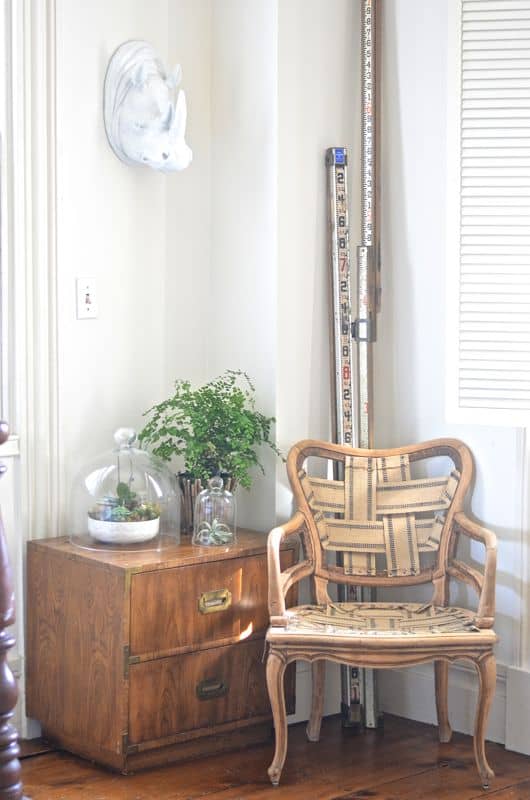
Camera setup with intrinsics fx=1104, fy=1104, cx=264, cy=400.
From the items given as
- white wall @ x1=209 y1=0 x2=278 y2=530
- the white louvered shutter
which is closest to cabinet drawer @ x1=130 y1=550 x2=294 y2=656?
white wall @ x1=209 y1=0 x2=278 y2=530

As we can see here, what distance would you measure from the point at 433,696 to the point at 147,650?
3.14 ft

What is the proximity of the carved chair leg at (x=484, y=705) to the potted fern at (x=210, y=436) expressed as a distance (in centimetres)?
85

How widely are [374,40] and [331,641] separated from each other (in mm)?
1771

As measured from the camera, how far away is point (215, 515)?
312cm

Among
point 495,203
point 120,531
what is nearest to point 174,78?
point 495,203

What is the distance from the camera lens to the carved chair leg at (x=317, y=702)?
3154mm

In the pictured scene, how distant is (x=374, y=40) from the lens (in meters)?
3.30

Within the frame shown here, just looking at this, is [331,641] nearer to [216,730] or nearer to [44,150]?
[216,730]

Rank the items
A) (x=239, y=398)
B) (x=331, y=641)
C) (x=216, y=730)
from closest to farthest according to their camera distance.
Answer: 1. (x=331, y=641)
2. (x=216, y=730)
3. (x=239, y=398)

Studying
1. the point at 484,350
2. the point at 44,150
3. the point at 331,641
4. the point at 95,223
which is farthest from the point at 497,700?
the point at 44,150

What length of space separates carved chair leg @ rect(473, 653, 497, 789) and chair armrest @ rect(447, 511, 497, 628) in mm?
96

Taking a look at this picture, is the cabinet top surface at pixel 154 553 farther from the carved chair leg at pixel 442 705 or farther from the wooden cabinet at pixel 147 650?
the carved chair leg at pixel 442 705

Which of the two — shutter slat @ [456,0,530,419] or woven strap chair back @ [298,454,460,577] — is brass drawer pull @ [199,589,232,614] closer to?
woven strap chair back @ [298,454,460,577]

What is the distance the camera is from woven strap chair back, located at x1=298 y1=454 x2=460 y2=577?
10.4 feet
